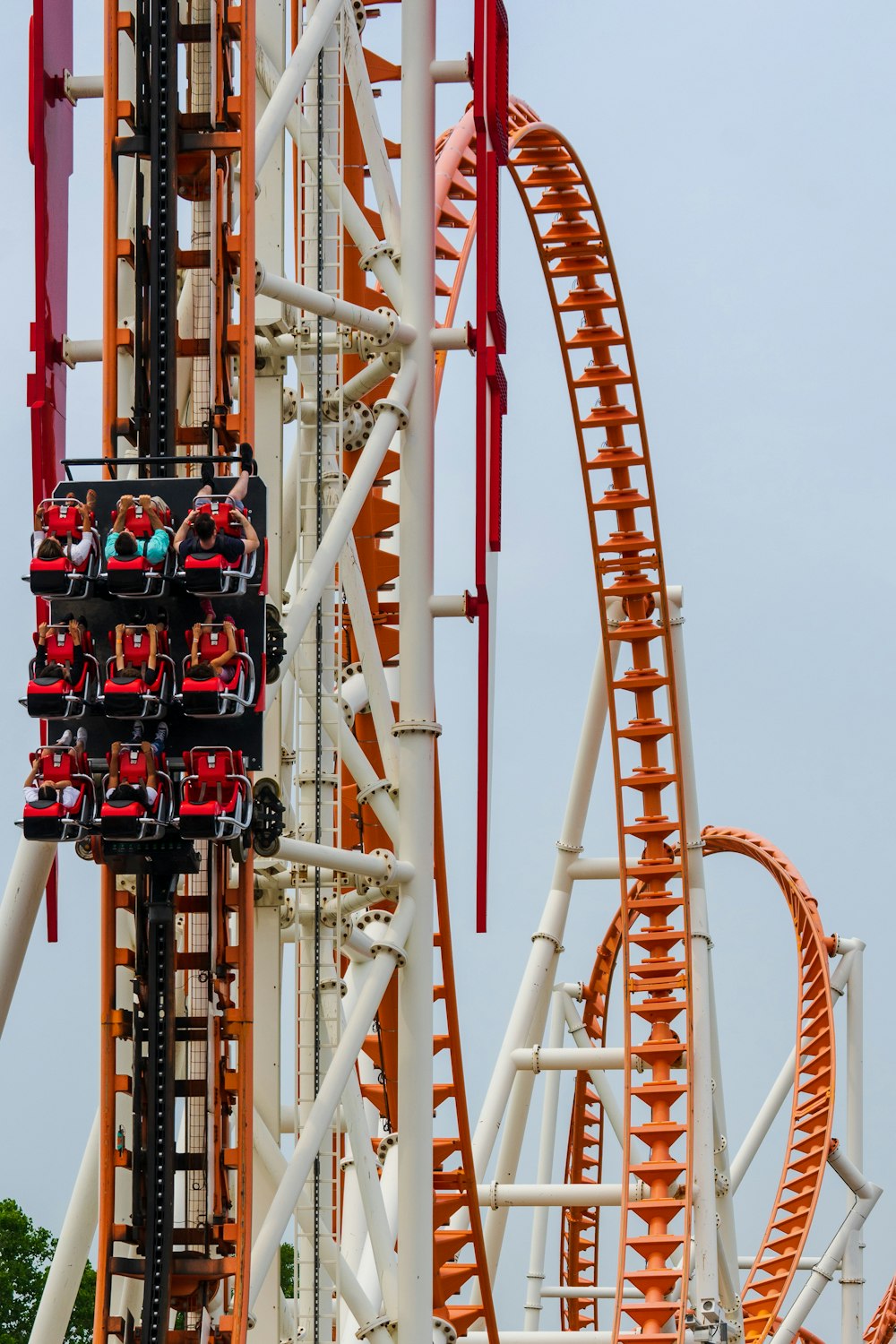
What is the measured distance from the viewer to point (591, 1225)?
68.5 feet

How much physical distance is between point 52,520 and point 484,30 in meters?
4.03

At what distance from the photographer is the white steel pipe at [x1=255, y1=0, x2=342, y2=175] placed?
29.1 feet

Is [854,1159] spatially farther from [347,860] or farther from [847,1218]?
[347,860]

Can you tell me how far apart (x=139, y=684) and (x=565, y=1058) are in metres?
6.73

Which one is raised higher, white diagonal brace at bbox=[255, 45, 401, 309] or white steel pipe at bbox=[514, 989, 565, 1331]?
white diagonal brace at bbox=[255, 45, 401, 309]

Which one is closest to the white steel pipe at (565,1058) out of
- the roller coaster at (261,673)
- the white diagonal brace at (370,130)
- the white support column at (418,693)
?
the roller coaster at (261,673)

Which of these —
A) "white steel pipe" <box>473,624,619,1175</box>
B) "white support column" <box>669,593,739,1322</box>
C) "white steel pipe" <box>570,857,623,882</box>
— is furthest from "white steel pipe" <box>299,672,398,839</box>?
"white support column" <box>669,593,739,1322</box>

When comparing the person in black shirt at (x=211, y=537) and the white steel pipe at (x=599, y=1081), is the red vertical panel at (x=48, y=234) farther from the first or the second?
the white steel pipe at (x=599, y=1081)

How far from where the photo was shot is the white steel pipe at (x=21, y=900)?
884cm

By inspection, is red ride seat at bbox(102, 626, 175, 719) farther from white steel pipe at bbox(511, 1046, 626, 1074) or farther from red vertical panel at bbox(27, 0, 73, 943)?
white steel pipe at bbox(511, 1046, 626, 1074)

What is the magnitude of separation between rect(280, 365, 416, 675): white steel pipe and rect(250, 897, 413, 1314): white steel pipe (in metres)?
1.43

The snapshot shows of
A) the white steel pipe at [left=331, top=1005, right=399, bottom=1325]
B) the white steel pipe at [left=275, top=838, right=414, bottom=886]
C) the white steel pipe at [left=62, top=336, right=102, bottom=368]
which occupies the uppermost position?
the white steel pipe at [left=62, top=336, right=102, bottom=368]

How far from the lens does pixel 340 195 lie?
1001 centimetres

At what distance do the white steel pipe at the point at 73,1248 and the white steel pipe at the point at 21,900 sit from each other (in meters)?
0.64
